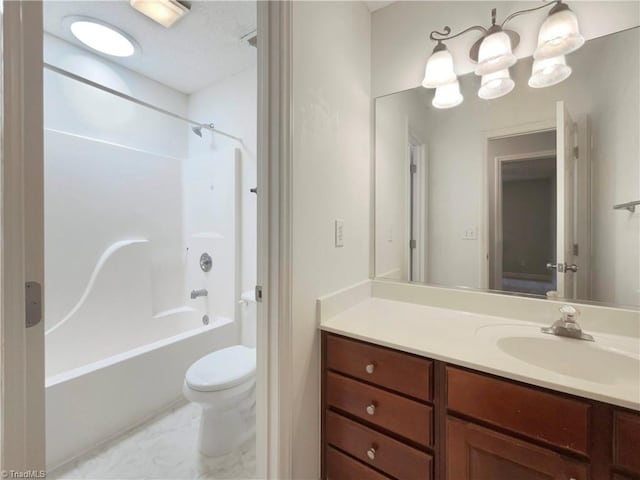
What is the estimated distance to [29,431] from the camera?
571 millimetres

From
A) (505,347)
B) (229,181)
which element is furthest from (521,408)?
(229,181)

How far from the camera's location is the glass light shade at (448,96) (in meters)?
1.39

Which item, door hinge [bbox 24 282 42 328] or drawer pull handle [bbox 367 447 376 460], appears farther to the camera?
drawer pull handle [bbox 367 447 376 460]

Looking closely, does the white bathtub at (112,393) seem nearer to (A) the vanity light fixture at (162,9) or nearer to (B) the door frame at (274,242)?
(B) the door frame at (274,242)

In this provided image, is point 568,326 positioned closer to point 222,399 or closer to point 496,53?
point 496,53

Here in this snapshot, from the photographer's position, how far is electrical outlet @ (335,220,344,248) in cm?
131

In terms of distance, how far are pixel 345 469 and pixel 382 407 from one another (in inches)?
14.0

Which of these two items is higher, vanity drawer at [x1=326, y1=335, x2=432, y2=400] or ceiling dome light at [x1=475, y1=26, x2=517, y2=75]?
ceiling dome light at [x1=475, y1=26, x2=517, y2=75]

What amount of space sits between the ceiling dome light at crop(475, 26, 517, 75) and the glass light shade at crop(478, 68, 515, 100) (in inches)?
1.3

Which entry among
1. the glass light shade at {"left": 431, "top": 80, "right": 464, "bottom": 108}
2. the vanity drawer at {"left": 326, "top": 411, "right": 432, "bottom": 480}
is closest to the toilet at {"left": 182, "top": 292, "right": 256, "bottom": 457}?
the vanity drawer at {"left": 326, "top": 411, "right": 432, "bottom": 480}

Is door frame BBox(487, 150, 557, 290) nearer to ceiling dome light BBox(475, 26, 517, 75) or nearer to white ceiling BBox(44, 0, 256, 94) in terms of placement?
ceiling dome light BBox(475, 26, 517, 75)

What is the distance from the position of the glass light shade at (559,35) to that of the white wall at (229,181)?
1.71 m

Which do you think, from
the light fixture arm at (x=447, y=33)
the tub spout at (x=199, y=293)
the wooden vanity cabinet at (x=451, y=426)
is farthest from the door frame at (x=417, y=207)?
the tub spout at (x=199, y=293)

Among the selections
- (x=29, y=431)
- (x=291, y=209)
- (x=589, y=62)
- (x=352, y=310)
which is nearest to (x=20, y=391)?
(x=29, y=431)
